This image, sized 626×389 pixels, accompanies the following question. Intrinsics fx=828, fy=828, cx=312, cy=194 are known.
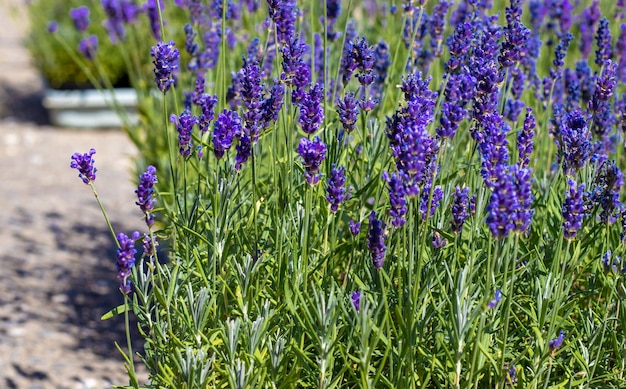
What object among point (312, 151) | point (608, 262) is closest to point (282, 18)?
point (312, 151)

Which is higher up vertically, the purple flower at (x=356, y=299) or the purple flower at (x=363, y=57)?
the purple flower at (x=363, y=57)

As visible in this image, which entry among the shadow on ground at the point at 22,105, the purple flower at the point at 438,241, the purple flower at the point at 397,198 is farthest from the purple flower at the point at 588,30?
the shadow on ground at the point at 22,105

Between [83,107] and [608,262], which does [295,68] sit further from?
[83,107]

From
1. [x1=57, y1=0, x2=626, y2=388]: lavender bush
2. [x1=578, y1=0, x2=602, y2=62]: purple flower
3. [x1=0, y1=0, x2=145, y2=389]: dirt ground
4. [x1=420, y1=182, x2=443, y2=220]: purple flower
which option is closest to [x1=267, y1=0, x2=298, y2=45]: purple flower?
[x1=57, y1=0, x2=626, y2=388]: lavender bush

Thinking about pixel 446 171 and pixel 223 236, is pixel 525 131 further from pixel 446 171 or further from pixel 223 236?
pixel 223 236

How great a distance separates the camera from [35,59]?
343 inches

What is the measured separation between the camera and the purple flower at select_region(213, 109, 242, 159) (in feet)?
7.17

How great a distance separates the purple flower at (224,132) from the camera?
7.17ft

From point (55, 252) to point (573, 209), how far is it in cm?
438

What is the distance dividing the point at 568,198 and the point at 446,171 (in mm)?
665

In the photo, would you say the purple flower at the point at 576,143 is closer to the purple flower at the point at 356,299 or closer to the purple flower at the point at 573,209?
the purple flower at the point at 573,209

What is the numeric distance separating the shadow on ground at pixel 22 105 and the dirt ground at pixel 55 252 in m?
0.01

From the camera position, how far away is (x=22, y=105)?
8.84m

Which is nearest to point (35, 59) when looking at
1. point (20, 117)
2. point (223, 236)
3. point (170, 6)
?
point (20, 117)
